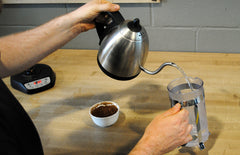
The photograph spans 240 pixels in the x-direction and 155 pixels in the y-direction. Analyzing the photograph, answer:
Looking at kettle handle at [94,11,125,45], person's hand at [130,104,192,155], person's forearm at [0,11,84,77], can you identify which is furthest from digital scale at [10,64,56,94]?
person's hand at [130,104,192,155]

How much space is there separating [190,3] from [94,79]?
2.19 feet

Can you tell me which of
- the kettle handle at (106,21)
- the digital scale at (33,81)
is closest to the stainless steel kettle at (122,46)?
the kettle handle at (106,21)

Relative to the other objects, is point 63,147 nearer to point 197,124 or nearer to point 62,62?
point 197,124

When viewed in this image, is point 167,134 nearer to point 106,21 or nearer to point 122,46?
point 122,46

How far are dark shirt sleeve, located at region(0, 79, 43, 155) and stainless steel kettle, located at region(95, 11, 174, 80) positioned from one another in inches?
11.7

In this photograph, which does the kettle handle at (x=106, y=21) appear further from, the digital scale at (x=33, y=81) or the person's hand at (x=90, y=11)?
the digital scale at (x=33, y=81)


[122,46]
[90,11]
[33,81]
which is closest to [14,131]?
[122,46]

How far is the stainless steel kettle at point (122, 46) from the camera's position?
78cm

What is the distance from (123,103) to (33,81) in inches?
17.6

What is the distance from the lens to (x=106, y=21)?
858mm

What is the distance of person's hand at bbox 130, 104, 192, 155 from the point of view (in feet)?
2.45

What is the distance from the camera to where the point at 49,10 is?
5.52ft

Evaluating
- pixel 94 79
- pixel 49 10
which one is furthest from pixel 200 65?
pixel 49 10

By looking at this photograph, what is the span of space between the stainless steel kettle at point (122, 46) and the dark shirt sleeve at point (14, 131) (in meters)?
0.30
